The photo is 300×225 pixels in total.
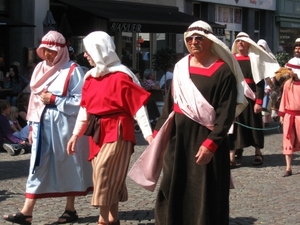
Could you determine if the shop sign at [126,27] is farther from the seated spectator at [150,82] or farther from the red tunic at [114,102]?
the red tunic at [114,102]

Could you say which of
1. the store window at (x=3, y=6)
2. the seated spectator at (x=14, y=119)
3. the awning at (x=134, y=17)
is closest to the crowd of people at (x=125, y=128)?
the seated spectator at (x=14, y=119)

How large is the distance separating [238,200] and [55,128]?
246cm

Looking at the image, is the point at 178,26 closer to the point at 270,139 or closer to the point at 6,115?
the point at 270,139

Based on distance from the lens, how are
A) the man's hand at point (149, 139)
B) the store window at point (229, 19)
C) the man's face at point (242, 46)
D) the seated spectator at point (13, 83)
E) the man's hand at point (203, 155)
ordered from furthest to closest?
the store window at point (229, 19) < the seated spectator at point (13, 83) < the man's face at point (242, 46) < the man's hand at point (149, 139) < the man's hand at point (203, 155)

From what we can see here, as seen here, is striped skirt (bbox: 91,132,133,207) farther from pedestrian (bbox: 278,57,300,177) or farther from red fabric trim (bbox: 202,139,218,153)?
pedestrian (bbox: 278,57,300,177)

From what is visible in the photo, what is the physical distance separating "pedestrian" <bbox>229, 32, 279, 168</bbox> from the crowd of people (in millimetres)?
4087

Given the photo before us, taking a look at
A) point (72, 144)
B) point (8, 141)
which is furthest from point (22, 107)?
point (72, 144)

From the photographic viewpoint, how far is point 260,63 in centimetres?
1041

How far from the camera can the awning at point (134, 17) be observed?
20.2 metres

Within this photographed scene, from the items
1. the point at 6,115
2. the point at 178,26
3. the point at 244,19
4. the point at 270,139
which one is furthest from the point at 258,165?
the point at 244,19

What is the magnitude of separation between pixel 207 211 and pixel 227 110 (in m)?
0.75

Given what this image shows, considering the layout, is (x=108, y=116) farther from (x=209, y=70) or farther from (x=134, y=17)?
(x=134, y=17)

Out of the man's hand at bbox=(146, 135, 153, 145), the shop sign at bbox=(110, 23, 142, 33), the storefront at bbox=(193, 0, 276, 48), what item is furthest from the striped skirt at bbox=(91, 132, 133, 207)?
the storefront at bbox=(193, 0, 276, 48)

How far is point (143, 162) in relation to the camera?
5.77m
